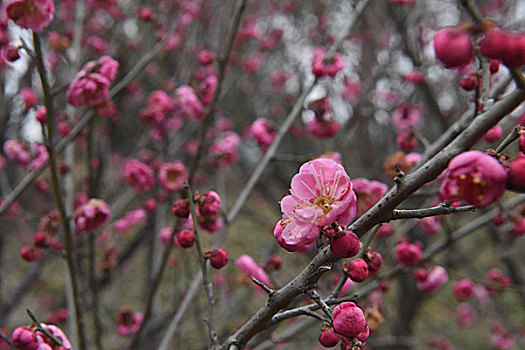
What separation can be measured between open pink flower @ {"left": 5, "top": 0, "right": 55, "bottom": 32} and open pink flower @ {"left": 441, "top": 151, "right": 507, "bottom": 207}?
4.86 ft

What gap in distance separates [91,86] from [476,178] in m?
1.55

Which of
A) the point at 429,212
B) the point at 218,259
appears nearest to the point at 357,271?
the point at 429,212

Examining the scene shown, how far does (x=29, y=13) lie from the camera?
151 centimetres

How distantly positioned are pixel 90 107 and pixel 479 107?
158cm

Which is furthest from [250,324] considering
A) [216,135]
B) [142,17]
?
[216,135]

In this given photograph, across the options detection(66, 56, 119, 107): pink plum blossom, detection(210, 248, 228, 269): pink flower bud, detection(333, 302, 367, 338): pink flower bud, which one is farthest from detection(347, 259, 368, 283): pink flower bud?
detection(66, 56, 119, 107): pink plum blossom

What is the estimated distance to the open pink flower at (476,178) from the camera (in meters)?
0.72

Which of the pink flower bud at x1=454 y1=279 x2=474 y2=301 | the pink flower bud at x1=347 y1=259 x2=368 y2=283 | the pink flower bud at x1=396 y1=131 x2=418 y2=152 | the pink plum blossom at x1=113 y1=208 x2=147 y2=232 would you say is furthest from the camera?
the pink plum blossom at x1=113 y1=208 x2=147 y2=232

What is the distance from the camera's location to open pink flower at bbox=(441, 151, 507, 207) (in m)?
0.72

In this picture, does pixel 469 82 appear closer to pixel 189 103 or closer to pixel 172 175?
pixel 172 175

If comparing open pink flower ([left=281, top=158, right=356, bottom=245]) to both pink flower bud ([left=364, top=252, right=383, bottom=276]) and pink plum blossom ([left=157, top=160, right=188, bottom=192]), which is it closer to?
pink flower bud ([left=364, top=252, right=383, bottom=276])

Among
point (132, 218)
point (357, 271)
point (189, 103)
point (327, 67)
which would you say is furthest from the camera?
point (132, 218)

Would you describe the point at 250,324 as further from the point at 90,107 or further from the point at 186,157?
the point at 186,157

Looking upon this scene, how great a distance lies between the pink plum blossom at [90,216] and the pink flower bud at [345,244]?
3.94 feet
